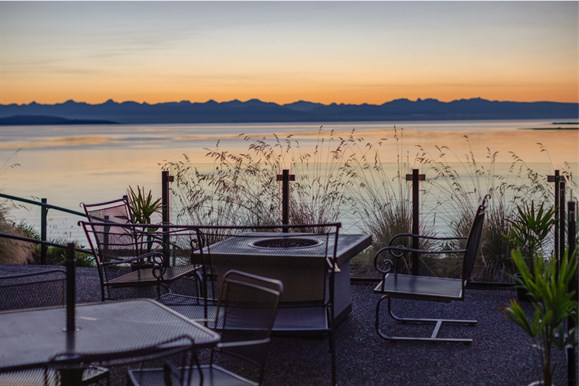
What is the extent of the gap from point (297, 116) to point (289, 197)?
20134mm

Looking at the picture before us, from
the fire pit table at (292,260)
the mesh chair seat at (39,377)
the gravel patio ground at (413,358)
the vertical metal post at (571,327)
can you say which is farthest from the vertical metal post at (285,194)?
the mesh chair seat at (39,377)

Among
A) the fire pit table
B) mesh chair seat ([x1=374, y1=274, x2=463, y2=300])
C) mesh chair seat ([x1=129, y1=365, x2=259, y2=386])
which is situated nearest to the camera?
mesh chair seat ([x1=129, y1=365, x2=259, y2=386])

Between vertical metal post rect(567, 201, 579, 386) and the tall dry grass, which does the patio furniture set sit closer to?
vertical metal post rect(567, 201, 579, 386)

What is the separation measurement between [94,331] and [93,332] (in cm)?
2

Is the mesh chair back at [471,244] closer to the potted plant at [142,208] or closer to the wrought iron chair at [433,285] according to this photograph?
the wrought iron chair at [433,285]

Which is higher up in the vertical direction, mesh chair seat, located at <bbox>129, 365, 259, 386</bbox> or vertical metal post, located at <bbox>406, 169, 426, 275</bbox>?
vertical metal post, located at <bbox>406, 169, 426, 275</bbox>

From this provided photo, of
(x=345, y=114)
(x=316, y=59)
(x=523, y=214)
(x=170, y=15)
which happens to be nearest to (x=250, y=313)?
(x=523, y=214)

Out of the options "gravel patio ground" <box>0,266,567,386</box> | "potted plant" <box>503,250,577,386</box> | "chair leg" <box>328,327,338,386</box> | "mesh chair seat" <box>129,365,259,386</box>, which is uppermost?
"potted plant" <box>503,250,577,386</box>

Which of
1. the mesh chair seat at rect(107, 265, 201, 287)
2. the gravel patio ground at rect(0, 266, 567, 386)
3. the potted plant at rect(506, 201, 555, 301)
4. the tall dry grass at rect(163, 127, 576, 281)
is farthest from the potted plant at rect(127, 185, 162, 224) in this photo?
the potted plant at rect(506, 201, 555, 301)

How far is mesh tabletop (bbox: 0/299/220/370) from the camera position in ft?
11.2

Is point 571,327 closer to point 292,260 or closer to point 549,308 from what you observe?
point 549,308

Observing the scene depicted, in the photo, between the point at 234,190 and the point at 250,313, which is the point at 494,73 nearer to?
the point at 234,190

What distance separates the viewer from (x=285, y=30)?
16.3 m

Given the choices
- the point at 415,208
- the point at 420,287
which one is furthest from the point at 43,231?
the point at 420,287
